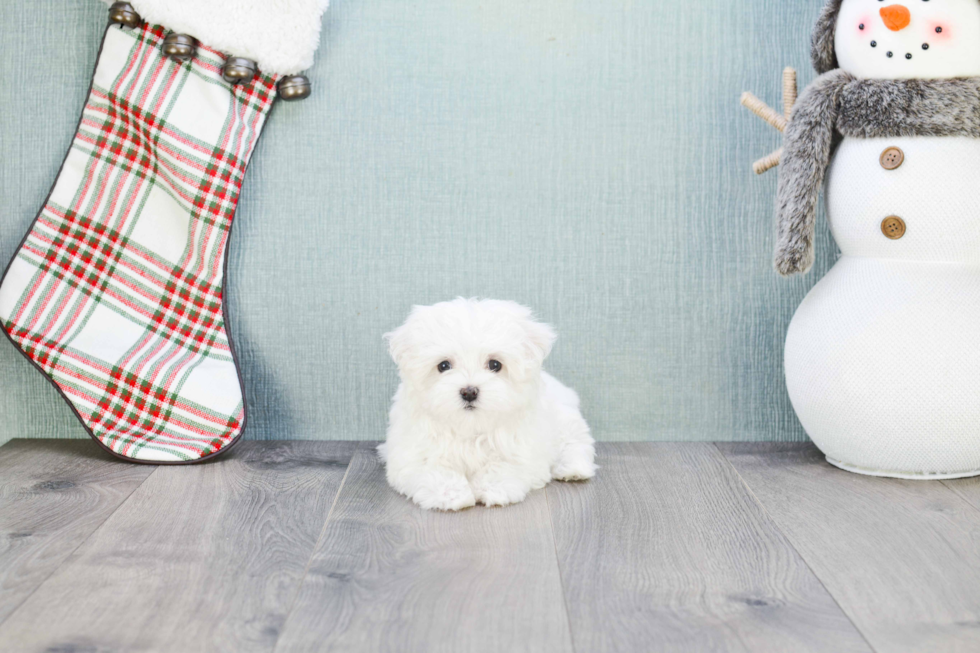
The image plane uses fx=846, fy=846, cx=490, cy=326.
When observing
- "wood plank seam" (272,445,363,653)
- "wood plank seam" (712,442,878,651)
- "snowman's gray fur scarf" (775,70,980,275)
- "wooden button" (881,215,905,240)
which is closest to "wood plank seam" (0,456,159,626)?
"wood plank seam" (272,445,363,653)

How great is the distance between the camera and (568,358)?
1936 mm

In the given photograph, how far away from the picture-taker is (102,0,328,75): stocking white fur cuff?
5.59ft

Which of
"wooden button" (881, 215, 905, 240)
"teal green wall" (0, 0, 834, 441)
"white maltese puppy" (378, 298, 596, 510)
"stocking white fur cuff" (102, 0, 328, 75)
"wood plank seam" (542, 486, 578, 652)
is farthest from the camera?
"teal green wall" (0, 0, 834, 441)

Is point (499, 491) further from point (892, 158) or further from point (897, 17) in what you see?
point (897, 17)

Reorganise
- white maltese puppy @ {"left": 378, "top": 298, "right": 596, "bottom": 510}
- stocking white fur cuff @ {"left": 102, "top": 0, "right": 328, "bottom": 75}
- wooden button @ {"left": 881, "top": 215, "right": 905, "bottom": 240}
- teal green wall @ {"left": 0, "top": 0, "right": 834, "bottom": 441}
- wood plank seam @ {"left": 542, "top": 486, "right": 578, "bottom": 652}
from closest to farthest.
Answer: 1. wood plank seam @ {"left": 542, "top": 486, "right": 578, "bottom": 652}
2. white maltese puppy @ {"left": 378, "top": 298, "right": 596, "bottom": 510}
3. wooden button @ {"left": 881, "top": 215, "right": 905, "bottom": 240}
4. stocking white fur cuff @ {"left": 102, "top": 0, "right": 328, "bottom": 75}
5. teal green wall @ {"left": 0, "top": 0, "right": 834, "bottom": 441}

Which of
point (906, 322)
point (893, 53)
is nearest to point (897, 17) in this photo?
point (893, 53)

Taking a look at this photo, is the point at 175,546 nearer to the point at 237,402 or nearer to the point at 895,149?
the point at 237,402

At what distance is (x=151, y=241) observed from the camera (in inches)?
72.0

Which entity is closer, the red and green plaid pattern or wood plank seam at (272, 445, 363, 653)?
wood plank seam at (272, 445, 363, 653)

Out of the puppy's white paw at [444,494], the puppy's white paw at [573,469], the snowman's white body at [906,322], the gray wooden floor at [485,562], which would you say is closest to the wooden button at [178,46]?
the gray wooden floor at [485,562]

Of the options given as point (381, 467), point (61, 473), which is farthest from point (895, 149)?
point (61, 473)

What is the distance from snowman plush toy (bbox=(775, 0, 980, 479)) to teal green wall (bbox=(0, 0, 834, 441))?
0.25 meters

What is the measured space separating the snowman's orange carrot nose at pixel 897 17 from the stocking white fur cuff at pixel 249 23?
1096 millimetres

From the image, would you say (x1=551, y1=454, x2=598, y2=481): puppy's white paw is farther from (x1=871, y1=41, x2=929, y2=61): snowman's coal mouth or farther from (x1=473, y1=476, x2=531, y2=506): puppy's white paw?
A: (x1=871, y1=41, x2=929, y2=61): snowman's coal mouth
